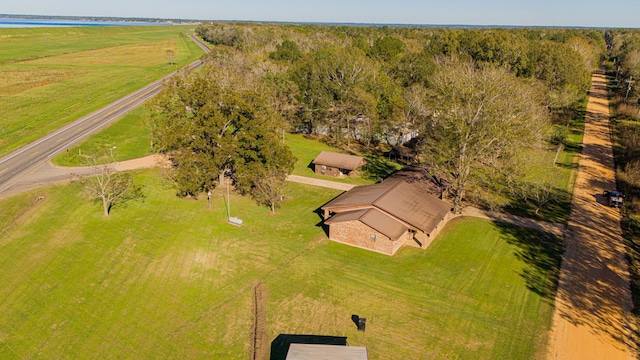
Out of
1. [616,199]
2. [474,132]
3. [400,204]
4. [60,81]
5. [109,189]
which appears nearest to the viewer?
[400,204]

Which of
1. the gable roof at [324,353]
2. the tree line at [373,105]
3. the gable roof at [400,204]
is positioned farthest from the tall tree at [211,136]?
the gable roof at [324,353]

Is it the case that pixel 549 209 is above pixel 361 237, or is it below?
below

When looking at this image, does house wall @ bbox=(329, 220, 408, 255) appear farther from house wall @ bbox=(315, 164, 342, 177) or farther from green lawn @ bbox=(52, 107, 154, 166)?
green lawn @ bbox=(52, 107, 154, 166)

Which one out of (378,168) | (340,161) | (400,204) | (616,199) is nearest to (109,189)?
(340,161)

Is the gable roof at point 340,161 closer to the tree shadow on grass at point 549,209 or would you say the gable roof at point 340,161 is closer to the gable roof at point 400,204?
the gable roof at point 400,204

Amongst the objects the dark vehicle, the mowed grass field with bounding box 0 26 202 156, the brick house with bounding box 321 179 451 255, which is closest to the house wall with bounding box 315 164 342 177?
the brick house with bounding box 321 179 451 255

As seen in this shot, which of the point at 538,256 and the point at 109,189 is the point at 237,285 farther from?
the point at 538,256

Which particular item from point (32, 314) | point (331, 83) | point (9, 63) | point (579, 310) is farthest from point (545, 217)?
point (9, 63)
